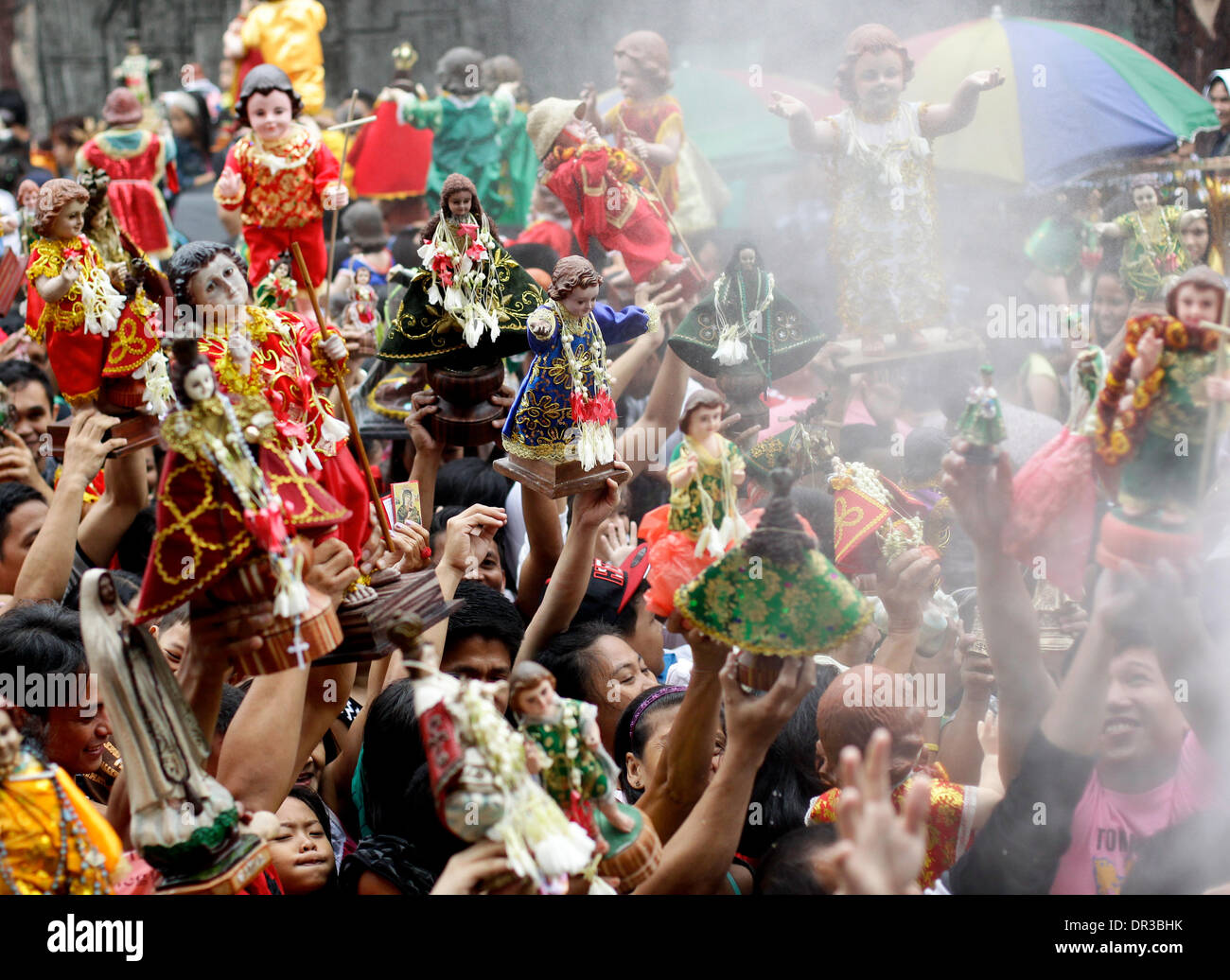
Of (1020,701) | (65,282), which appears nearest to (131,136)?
(65,282)

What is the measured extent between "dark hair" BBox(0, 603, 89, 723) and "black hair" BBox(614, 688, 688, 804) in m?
1.22

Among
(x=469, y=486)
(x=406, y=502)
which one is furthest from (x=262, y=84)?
(x=406, y=502)

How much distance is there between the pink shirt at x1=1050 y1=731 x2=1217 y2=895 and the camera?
2197 mm

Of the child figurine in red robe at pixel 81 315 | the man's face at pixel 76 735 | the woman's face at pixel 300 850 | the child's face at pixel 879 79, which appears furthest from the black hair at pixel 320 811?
the child's face at pixel 879 79

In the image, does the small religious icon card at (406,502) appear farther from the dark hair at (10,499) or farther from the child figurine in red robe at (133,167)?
the child figurine in red robe at (133,167)

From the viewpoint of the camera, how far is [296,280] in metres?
4.88

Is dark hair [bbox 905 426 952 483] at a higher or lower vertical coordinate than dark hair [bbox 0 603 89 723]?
higher

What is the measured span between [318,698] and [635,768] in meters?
0.74

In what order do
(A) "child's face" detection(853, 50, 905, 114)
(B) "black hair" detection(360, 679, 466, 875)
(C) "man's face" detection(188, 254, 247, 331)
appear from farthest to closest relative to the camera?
(A) "child's face" detection(853, 50, 905, 114) → (C) "man's face" detection(188, 254, 247, 331) → (B) "black hair" detection(360, 679, 466, 875)

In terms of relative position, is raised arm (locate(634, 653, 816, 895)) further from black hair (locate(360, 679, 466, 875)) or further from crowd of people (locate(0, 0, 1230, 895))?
black hair (locate(360, 679, 466, 875))

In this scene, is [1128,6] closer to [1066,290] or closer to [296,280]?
[1066,290]

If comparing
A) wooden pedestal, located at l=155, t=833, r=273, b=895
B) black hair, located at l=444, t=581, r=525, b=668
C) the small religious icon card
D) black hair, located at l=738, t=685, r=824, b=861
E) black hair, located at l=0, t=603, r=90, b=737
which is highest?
the small religious icon card

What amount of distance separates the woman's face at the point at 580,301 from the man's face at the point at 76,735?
1483 millimetres

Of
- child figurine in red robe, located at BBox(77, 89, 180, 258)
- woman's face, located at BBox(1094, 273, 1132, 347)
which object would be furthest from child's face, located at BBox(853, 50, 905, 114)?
child figurine in red robe, located at BBox(77, 89, 180, 258)
